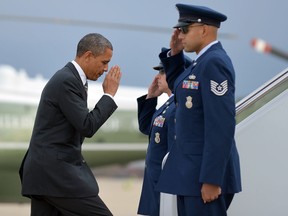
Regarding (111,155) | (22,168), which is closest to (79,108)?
(22,168)

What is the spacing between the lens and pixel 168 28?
6.76 m

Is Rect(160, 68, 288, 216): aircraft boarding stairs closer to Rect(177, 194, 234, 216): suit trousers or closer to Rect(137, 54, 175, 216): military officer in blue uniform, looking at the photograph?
Rect(177, 194, 234, 216): suit trousers

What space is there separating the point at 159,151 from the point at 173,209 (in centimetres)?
56

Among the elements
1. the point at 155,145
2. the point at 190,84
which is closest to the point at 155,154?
the point at 155,145

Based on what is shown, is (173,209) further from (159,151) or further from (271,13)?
(271,13)

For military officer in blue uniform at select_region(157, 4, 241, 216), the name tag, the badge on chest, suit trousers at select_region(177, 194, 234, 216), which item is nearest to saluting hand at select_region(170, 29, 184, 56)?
military officer in blue uniform at select_region(157, 4, 241, 216)

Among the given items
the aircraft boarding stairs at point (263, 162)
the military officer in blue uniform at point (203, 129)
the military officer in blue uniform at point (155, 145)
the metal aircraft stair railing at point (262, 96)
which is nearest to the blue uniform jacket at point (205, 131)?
the military officer in blue uniform at point (203, 129)

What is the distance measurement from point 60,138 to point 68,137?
0.09 feet

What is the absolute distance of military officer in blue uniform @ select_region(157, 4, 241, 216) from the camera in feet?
7.74

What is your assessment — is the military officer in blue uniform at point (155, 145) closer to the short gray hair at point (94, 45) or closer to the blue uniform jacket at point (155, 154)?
the blue uniform jacket at point (155, 154)

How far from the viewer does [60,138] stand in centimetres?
262

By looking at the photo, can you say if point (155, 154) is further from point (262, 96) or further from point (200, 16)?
point (200, 16)

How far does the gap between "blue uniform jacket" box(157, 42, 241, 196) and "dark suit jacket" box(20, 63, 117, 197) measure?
285 mm

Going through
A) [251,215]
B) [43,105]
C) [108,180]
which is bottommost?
[108,180]
